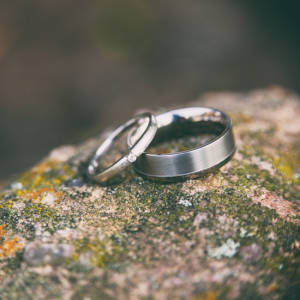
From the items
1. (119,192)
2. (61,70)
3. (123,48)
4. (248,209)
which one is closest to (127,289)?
(119,192)

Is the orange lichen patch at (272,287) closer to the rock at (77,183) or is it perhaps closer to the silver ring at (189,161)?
the silver ring at (189,161)

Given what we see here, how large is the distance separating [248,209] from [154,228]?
0.62 m

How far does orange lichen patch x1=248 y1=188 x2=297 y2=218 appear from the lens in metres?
1.82

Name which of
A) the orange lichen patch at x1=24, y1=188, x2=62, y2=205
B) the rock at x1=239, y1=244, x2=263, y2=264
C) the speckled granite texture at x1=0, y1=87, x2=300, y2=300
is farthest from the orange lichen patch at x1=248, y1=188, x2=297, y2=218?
the orange lichen patch at x1=24, y1=188, x2=62, y2=205

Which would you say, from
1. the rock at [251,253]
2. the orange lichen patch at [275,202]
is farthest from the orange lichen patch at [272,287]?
the orange lichen patch at [275,202]

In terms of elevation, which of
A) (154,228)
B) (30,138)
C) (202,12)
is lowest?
(30,138)

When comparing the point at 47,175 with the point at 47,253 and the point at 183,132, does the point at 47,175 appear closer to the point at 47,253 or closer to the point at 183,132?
the point at 47,253

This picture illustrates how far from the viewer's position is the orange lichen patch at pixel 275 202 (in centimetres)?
A: 182

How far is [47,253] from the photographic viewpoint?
1.64m

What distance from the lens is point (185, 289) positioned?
58.0 inches

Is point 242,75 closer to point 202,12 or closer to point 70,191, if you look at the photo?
point 202,12

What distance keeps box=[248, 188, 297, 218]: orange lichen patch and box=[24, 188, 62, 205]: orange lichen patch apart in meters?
1.40

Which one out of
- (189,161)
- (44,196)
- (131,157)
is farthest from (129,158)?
(44,196)

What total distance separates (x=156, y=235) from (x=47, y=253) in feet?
2.12
